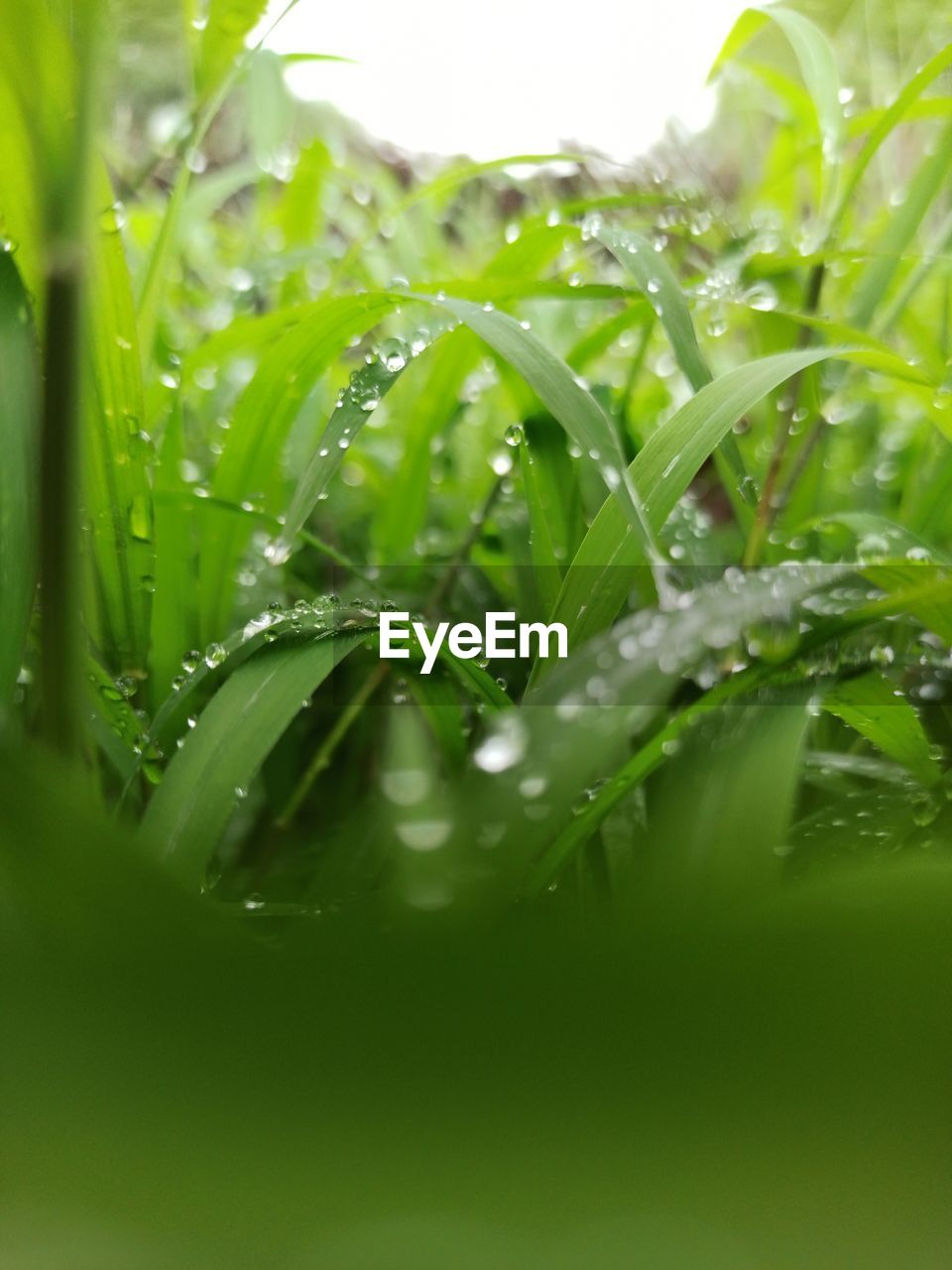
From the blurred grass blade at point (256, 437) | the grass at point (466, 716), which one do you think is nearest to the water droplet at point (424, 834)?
the grass at point (466, 716)

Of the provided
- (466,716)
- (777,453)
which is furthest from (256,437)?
(777,453)

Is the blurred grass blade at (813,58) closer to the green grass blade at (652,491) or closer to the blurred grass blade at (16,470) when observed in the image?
the green grass blade at (652,491)

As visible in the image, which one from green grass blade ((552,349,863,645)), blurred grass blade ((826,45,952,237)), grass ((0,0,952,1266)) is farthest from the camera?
blurred grass blade ((826,45,952,237))

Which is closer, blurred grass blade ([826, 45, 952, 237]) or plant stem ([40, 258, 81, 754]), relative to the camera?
plant stem ([40, 258, 81, 754])

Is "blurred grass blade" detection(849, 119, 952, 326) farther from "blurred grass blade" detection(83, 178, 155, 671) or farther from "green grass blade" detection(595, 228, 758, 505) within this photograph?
"blurred grass blade" detection(83, 178, 155, 671)

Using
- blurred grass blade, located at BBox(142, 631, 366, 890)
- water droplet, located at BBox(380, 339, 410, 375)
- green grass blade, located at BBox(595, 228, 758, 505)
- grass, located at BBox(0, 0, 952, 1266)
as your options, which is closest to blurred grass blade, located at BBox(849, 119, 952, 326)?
grass, located at BBox(0, 0, 952, 1266)

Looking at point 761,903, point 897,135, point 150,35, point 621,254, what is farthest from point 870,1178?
point 897,135
